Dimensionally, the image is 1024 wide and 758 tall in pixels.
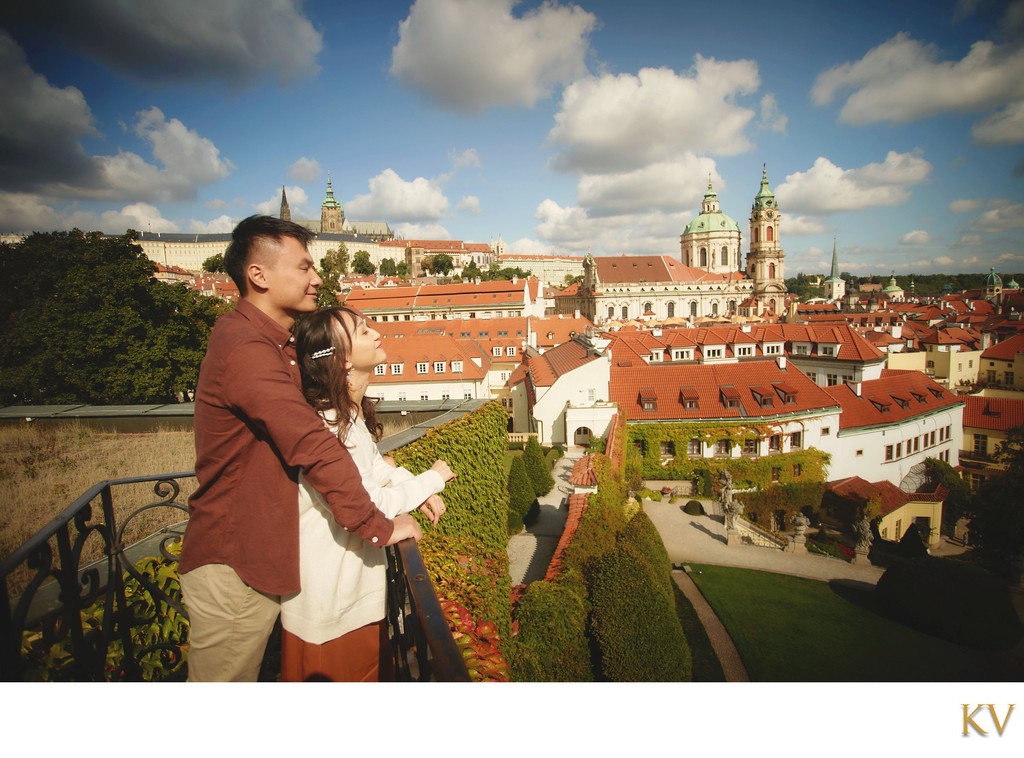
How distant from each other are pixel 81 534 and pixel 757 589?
43.8 ft

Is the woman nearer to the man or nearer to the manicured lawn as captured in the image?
the man

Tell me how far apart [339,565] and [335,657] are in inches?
15.7

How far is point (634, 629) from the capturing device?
6598 millimetres

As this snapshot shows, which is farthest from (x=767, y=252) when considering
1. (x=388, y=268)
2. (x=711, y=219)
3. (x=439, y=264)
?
(x=388, y=268)

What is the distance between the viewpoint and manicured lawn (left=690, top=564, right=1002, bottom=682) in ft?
28.6

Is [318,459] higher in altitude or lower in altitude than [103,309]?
lower

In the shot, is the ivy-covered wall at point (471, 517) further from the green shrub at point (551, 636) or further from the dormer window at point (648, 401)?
the dormer window at point (648, 401)

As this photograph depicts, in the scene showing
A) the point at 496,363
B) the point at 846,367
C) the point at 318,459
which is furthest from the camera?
the point at 496,363

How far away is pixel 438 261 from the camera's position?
296 feet

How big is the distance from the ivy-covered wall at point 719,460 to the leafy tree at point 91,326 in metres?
15.8

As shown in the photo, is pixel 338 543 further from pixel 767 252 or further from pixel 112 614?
pixel 767 252

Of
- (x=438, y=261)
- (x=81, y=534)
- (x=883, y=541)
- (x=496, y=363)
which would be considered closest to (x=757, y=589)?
(x=883, y=541)
